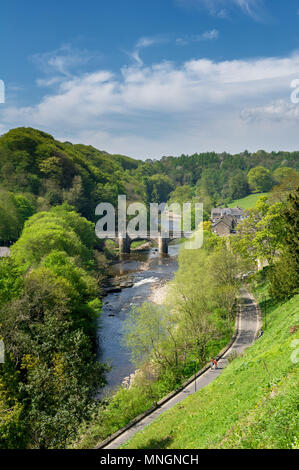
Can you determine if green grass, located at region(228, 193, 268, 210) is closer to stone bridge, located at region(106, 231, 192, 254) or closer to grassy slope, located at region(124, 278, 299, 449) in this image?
stone bridge, located at region(106, 231, 192, 254)

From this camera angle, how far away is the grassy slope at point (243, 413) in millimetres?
9852

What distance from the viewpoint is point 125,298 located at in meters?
51.8

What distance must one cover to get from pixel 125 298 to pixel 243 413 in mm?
39834

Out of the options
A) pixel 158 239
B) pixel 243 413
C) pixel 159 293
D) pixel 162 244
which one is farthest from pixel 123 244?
pixel 243 413

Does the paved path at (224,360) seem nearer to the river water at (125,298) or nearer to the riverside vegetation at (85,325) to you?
the riverside vegetation at (85,325)

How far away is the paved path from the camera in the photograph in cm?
1996

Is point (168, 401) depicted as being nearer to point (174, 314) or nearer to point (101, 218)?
point (174, 314)

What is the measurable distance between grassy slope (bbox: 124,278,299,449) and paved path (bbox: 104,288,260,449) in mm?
1749

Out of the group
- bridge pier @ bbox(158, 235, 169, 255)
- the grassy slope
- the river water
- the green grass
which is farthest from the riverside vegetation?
the green grass

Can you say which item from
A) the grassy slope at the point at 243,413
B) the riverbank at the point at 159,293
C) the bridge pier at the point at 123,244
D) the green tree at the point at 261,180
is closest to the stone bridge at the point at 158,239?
the bridge pier at the point at 123,244

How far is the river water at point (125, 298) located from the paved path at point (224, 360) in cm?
402

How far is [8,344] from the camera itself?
2166 centimetres

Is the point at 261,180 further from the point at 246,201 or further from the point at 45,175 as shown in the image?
the point at 45,175
